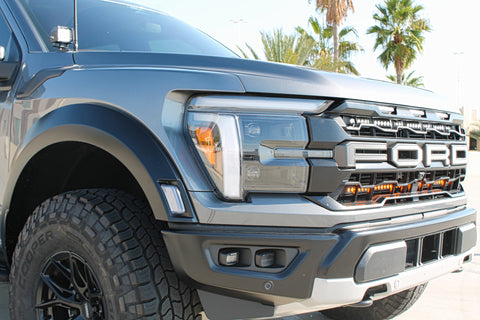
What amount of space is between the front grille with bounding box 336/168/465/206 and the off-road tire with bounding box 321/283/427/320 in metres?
0.78

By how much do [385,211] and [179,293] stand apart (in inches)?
33.9

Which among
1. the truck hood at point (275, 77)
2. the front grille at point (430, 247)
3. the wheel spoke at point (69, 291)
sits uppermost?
the truck hood at point (275, 77)

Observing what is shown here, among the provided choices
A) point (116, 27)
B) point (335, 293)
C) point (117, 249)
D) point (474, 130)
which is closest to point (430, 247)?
point (335, 293)

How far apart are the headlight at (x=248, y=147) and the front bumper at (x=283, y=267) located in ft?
0.54

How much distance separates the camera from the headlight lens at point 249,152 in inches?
67.6

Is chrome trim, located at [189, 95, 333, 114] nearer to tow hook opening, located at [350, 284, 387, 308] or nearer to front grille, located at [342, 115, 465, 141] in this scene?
front grille, located at [342, 115, 465, 141]

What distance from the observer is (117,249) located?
1.82 m

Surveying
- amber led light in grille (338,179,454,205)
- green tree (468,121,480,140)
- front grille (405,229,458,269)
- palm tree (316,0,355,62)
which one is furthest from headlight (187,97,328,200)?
green tree (468,121,480,140)

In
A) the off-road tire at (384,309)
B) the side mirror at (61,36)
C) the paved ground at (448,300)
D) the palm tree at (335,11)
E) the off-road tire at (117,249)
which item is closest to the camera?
the off-road tire at (117,249)

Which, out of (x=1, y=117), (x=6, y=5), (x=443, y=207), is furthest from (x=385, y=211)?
(x=6, y=5)

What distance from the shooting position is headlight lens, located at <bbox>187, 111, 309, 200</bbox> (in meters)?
1.72

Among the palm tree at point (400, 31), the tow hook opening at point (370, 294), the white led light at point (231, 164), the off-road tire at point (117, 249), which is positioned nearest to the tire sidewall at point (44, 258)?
the off-road tire at point (117, 249)

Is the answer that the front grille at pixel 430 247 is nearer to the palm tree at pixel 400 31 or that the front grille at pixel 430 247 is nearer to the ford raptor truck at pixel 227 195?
the ford raptor truck at pixel 227 195

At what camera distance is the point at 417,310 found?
10.4 feet
